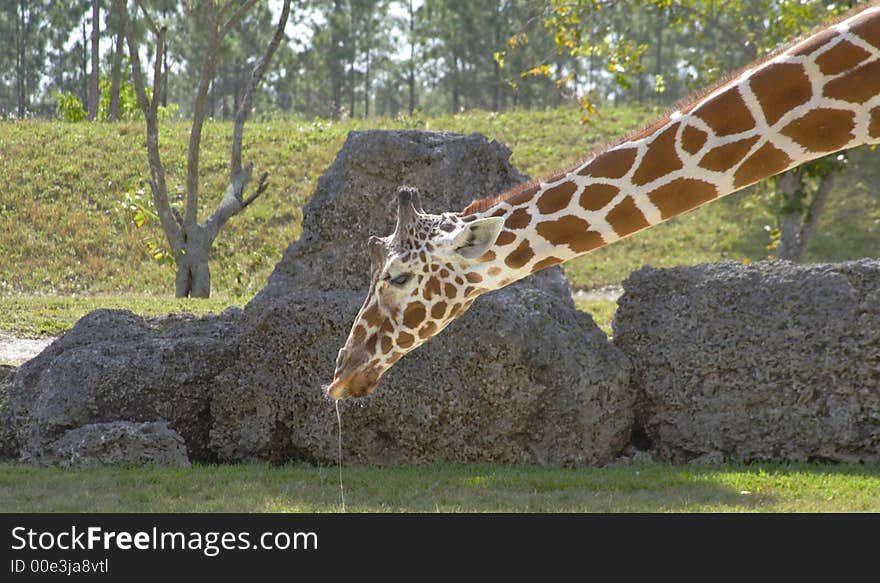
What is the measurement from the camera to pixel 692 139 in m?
4.61

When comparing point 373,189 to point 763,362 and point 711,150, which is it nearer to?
point 763,362

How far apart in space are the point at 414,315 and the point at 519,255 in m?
0.53

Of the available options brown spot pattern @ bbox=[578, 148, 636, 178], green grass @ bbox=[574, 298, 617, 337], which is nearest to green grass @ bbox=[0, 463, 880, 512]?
brown spot pattern @ bbox=[578, 148, 636, 178]

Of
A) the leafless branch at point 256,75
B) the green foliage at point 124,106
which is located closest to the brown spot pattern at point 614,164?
the leafless branch at point 256,75

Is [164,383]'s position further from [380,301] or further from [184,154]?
[184,154]

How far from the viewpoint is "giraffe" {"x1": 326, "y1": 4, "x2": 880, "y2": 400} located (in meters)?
4.52

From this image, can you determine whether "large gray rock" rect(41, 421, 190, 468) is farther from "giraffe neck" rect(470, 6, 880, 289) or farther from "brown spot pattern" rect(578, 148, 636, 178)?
"brown spot pattern" rect(578, 148, 636, 178)

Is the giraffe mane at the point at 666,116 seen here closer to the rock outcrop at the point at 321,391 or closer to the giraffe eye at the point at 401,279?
the giraffe eye at the point at 401,279

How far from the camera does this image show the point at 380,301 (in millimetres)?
4660

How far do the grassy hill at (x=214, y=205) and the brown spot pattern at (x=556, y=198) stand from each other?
13076mm

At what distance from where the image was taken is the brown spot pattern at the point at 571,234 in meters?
→ 4.71

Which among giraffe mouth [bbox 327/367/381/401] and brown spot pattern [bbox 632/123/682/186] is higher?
brown spot pattern [bbox 632/123/682/186]

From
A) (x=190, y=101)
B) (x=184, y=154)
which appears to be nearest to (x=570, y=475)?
(x=184, y=154)

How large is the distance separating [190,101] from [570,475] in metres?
65.8
